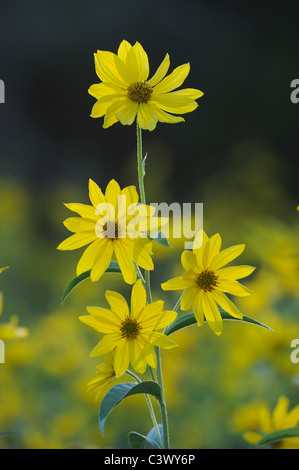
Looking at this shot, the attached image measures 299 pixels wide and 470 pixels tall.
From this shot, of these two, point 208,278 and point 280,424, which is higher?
point 208,278

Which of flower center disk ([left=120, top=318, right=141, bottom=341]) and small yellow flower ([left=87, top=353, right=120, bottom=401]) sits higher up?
flower center disk ([left=120, top=318, right=141, bottom=341])

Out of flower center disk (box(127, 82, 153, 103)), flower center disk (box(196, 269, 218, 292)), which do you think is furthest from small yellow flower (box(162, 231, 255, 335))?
flower center disk (box(127, 82, 153, 103))

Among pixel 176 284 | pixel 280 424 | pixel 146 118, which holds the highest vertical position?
pixel 146 118

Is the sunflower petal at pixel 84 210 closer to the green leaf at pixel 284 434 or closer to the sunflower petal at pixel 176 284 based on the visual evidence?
the sunflower petal at pixel 176 284

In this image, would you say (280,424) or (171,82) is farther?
(280,424)

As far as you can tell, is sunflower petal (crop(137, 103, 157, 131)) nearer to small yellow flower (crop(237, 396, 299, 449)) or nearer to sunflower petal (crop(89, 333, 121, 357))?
sunflower petal (crop(89, 333, 121, 357))

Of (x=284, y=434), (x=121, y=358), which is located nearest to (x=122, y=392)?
(x=121, y=358)

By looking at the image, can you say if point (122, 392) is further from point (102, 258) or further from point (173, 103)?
point (173, 103)
